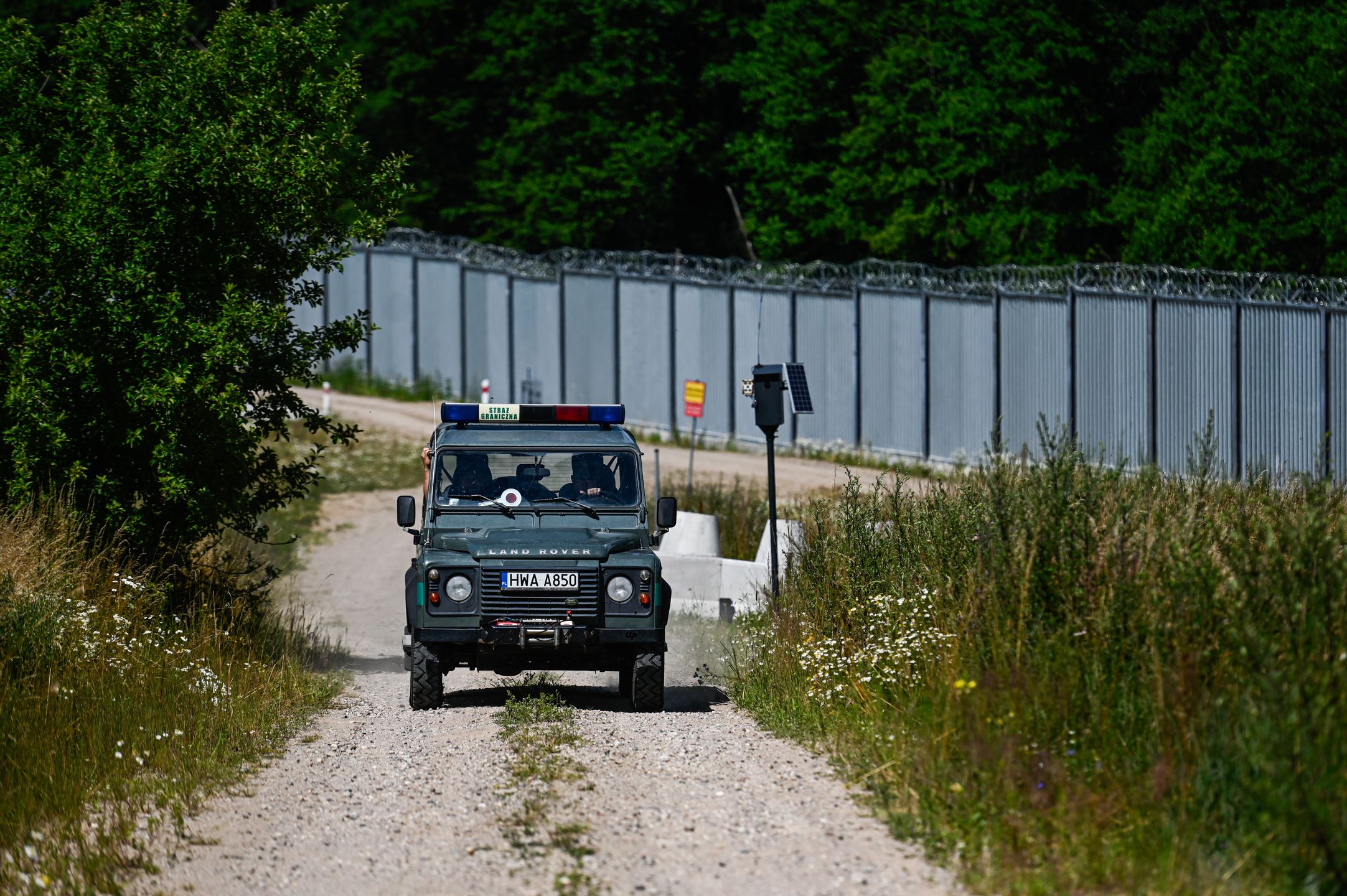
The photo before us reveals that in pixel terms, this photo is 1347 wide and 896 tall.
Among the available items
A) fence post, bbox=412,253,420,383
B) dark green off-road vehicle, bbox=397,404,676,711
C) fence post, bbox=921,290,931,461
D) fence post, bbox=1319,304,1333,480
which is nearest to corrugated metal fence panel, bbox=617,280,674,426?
fence post, bbox=921,290,931,461

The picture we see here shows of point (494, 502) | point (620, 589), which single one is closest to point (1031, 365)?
point (494, 502)

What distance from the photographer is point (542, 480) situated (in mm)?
13594

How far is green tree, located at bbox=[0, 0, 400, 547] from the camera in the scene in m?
15.0

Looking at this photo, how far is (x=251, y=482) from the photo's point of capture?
16.7 metres

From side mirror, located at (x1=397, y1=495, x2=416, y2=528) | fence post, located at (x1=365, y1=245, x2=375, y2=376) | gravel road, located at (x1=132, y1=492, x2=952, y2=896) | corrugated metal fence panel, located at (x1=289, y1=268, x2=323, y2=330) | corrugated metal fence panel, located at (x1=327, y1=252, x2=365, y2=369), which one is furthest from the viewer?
corrugated metal fence panel, located at (x1=289, y1=268, x2=323, y2=330)

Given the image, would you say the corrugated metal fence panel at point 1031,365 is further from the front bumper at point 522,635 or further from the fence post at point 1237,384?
the front bumper at point 522,635

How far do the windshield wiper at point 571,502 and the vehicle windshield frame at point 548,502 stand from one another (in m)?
0.02

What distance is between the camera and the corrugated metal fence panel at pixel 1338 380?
74.1 feet

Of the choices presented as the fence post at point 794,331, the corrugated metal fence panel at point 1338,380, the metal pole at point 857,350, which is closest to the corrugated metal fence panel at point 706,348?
the fence post at point 794,331

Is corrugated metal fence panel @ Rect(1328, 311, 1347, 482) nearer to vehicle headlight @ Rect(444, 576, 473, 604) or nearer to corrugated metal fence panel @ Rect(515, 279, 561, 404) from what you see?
vehicle headlight @ Rect(444, 576, 473, 604)

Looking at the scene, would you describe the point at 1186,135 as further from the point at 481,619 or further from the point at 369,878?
the point at 369,878

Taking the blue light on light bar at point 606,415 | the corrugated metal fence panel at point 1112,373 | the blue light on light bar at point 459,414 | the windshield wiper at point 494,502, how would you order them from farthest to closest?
the corrugated metal fence panel at point 1112,373, the blue light on light bar at point 606,415, the blue light on light bar at point 459,414, the windshield wiper at point 494,502

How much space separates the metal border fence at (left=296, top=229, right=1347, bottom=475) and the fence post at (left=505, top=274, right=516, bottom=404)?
5 centimetres

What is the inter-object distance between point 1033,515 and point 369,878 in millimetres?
4514
